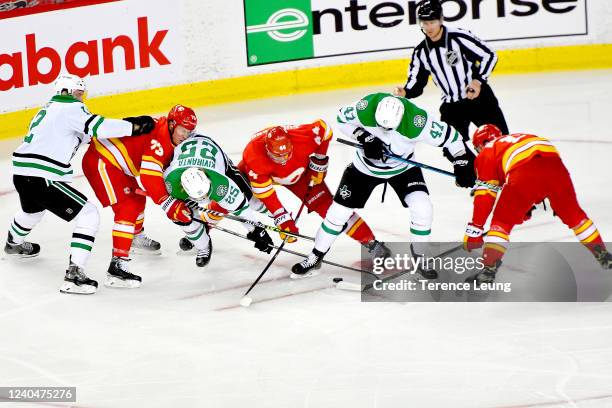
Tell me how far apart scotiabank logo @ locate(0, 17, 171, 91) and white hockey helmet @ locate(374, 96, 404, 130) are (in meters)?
3.87

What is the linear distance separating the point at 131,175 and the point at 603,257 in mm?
2307

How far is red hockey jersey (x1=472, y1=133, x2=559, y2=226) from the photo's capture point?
15.9ft

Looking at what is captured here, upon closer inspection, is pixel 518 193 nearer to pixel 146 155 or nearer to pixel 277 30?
pixel 146 155

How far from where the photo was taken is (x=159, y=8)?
8484 mm

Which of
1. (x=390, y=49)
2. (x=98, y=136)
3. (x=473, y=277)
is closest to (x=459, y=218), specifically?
(x=473, y=277)

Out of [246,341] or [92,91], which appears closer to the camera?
[246,341]

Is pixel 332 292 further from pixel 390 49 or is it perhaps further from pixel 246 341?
pixel 390 49

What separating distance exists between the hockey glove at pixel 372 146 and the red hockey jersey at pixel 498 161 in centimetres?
45

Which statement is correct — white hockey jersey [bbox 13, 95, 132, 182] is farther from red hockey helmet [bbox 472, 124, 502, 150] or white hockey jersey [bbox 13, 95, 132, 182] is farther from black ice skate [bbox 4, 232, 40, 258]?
red hockey helmet [bbox 472, 124, 502, 150]

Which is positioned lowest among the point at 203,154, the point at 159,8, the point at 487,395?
the point at 487,395

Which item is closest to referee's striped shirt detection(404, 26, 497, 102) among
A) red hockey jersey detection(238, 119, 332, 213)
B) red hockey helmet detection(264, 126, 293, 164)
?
red hockey jersey detection(238, 119, 332, 213)

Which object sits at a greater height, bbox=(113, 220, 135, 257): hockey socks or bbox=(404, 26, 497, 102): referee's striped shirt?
bbox=(404, 26, 497, 102): referee's striped shirt

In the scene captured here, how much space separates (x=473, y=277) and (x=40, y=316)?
6.52ft

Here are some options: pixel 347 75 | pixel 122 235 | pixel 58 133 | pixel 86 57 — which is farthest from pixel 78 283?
pixel 347 75
